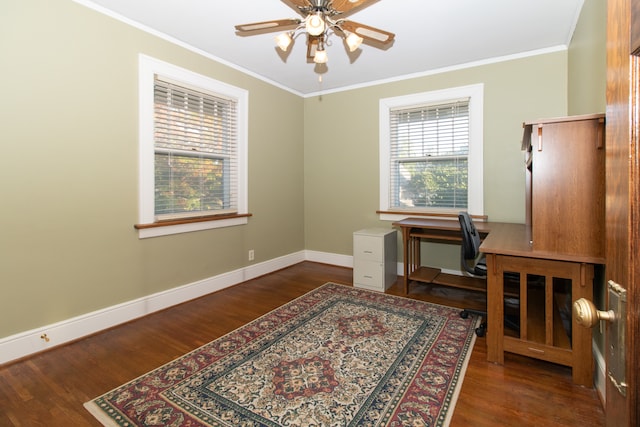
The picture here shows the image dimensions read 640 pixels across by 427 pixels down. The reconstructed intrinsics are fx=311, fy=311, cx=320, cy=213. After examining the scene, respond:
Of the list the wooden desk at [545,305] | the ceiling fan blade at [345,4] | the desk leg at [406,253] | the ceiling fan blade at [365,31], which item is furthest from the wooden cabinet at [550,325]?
the ceiling fan blade at [345,4]

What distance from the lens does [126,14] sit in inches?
101

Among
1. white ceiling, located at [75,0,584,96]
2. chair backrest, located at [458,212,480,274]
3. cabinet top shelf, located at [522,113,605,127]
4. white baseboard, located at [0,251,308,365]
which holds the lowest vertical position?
white baseboard, located at [0,251,308,365]

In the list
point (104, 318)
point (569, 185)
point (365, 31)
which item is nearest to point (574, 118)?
point (569, 185)

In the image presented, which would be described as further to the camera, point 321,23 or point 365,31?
point 365,31

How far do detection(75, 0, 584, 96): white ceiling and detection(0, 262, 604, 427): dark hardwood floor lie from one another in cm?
258

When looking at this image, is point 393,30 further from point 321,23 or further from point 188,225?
point 188,225

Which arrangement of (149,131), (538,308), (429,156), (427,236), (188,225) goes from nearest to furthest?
(538,308)
(149,131)
(188,225)
(427,236)
(429,156)

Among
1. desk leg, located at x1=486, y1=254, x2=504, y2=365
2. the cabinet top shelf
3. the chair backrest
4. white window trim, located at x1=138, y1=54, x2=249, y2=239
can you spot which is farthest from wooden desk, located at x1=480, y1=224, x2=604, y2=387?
white window trim, located at x1=138, y1=54, x2=249, y2=239

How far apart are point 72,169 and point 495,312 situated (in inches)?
125

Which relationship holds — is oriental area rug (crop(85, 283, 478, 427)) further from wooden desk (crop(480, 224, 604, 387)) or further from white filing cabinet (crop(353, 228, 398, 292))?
white filing cabinet (crop(353, 228, 398, 292))

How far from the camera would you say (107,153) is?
2523 millimetres

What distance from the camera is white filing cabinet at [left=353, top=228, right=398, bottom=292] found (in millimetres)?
3469

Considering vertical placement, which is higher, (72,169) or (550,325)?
(72,169)

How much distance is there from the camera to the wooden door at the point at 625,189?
1.76 feet
